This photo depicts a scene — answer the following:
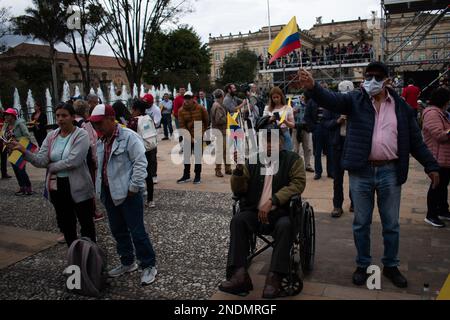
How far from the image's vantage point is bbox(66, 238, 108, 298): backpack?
382cm

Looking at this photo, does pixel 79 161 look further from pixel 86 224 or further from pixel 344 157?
pixel 344 157

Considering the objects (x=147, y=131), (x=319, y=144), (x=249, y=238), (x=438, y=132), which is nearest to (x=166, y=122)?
(x=319, y=144)

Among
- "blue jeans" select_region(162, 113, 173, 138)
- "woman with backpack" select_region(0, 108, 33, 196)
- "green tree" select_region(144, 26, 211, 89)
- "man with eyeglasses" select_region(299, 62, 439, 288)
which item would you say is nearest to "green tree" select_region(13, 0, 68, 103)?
"blue jeans" select_region(162, 113, 173, 138)

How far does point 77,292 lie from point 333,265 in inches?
98.3

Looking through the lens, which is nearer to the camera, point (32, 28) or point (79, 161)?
point (79, 161)

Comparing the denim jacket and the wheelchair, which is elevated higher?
the denim jacket

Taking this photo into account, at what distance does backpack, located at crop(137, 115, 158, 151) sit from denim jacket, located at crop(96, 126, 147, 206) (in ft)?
8.60

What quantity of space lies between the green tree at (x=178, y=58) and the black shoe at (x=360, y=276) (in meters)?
48.3

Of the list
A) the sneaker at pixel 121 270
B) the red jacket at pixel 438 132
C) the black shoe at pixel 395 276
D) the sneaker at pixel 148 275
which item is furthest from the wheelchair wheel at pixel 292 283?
the red jacket at pixel 438 132

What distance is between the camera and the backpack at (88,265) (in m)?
3.82

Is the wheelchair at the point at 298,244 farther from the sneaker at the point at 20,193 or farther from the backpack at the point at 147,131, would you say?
the sneaker at the point at 20,193

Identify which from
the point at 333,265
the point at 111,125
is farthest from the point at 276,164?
the point at 111,125

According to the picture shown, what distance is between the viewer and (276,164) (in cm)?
391

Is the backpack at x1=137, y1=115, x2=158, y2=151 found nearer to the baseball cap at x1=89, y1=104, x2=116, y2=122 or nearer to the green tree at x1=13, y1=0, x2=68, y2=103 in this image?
the baseball cap at x1=89, y1=104, x2=116, y2=122
